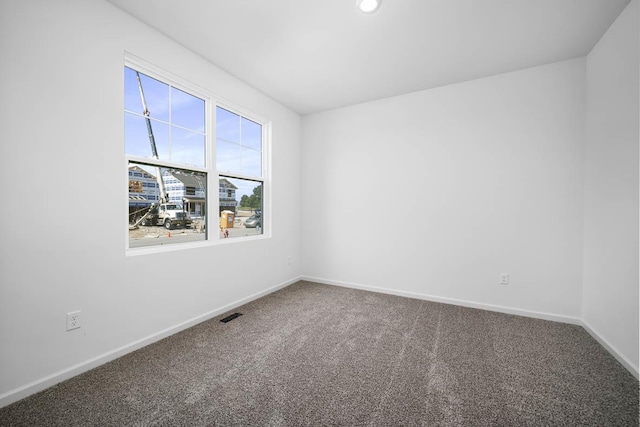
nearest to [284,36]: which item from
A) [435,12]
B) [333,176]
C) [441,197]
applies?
[435,12]

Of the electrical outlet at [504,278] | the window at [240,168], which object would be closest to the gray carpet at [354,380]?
the electrical outlet at [504,278]

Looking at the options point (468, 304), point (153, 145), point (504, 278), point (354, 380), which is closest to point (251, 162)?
point (153, 145)

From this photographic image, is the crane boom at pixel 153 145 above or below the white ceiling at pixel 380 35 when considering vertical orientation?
below

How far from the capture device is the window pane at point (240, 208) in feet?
10.5

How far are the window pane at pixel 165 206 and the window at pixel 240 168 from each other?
322mm

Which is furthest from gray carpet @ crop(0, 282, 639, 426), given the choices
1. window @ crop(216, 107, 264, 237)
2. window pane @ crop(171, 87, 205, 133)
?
window pane @ crop(171, 87, 205, 133)

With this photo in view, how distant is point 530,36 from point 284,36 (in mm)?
2192

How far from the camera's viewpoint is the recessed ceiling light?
1.96 metres

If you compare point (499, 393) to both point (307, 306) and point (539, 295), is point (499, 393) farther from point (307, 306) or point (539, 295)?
point (307, 306)

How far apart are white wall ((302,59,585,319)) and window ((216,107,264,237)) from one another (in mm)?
948

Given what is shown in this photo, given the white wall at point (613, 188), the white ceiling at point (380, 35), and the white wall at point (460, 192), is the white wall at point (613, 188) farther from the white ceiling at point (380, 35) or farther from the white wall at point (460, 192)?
the white ceiling at point (380, 35)

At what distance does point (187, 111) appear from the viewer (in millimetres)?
2727

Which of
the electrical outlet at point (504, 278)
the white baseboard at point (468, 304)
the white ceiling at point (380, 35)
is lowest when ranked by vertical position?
the white baseboard at point (468, 304)

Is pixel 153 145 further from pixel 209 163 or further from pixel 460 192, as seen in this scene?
pixel 460 192
